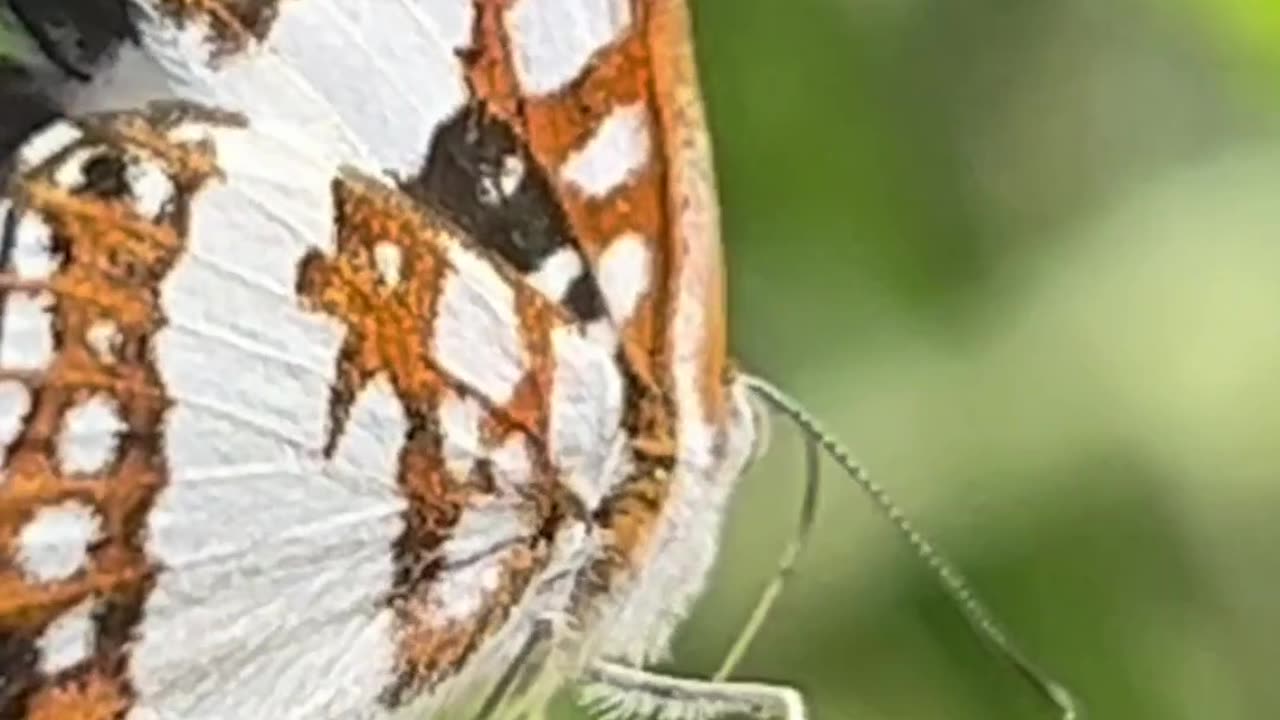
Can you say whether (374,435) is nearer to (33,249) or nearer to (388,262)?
(388,262)

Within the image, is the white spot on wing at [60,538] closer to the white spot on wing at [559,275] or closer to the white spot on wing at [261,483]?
the white spot on wing at [261,483]

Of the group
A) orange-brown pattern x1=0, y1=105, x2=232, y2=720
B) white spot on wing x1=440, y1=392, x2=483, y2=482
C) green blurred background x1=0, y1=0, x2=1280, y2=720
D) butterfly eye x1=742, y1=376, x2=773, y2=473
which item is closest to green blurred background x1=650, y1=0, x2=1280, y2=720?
green blurred background x1=0, y1=0, x2=1280, y2=720

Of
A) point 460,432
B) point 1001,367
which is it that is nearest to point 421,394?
point 460,432

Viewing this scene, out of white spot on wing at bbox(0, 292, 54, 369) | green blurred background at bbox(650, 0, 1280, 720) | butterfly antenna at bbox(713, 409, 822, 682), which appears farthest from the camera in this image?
green blurred background at bbox(650, 0, 1280, 720)

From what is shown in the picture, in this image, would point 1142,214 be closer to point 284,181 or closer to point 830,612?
point 830,612

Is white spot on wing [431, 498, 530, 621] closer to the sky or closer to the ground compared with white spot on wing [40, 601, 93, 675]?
closer to the ground

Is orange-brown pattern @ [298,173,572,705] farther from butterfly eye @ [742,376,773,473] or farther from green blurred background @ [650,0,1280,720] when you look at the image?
green blurred background @ [650,0,1280,720]
